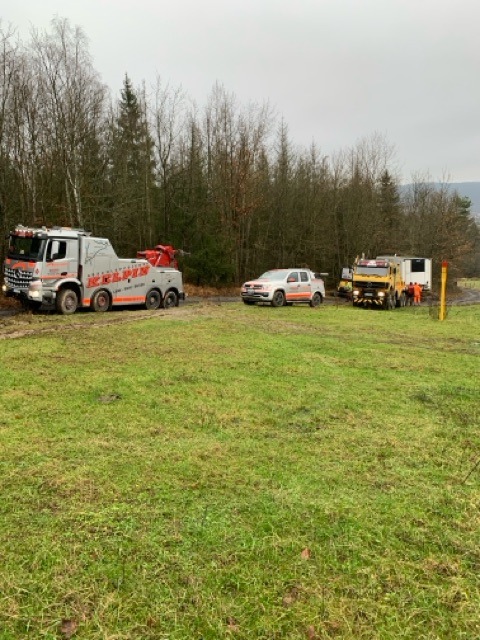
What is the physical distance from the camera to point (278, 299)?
22.5 meters

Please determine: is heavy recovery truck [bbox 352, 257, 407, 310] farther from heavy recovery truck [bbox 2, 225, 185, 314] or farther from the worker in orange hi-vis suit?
heavy recovery truck [bbox 2, 225, 185, 314]

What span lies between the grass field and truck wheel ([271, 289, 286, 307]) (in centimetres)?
1490

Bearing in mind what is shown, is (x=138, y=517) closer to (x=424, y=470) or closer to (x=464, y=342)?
(x=424, y=470)

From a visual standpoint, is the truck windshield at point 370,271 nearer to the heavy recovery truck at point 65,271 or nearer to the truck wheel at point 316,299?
the truck wheel at point 316,299

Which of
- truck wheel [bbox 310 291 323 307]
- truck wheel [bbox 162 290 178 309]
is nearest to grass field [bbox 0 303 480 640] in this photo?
truck wheel [bbox 162 290 178 309]

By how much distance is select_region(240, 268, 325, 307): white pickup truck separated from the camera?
869 inches

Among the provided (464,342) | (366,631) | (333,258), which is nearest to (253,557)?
(366,631)

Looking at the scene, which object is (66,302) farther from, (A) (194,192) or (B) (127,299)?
(A) (194,192)

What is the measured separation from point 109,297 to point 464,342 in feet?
40.2

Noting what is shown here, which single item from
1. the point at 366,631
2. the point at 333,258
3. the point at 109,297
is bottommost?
the point at 366,631

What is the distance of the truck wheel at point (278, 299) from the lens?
2231 centimetres

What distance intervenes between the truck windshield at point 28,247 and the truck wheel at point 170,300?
20.1ft

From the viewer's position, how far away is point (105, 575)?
101 inches

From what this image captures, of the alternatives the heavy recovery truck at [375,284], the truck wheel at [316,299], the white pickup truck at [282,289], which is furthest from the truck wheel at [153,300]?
the heavy recovery truck at [375,284]
